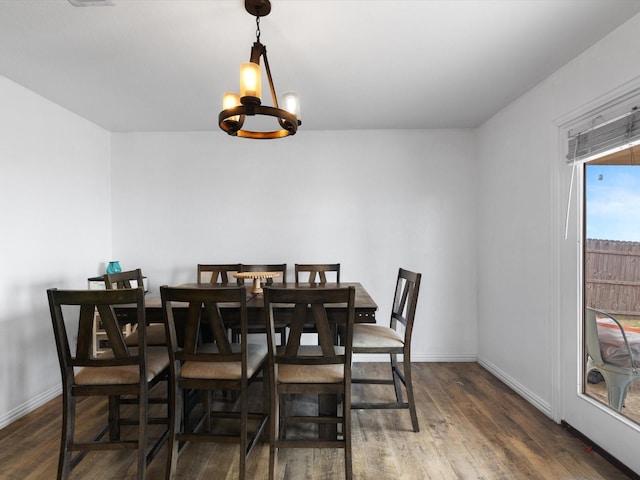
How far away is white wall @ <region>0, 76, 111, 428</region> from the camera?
2.59 metres

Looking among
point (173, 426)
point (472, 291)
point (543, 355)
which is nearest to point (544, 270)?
point (543, 355)

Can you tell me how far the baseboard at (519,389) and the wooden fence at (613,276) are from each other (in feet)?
2.84

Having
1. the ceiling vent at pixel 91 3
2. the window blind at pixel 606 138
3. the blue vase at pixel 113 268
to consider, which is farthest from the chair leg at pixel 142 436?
the window blind at pixel 606 138

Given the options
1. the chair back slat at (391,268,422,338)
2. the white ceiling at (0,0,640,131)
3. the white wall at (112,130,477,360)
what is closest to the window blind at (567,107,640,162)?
the white ceiling at (0,0,640,131)

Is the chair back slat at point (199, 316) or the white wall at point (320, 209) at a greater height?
the white wall at point (320, 209)

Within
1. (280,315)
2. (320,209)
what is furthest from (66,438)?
(320,209)

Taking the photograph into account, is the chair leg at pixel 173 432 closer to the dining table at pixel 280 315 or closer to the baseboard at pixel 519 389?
the dining table at pixel 280 315

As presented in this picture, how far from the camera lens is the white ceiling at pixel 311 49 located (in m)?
1.85

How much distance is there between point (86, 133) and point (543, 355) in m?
4.38

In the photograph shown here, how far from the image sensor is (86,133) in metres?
3.48

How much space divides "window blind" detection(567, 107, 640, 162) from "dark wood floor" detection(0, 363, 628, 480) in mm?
1752

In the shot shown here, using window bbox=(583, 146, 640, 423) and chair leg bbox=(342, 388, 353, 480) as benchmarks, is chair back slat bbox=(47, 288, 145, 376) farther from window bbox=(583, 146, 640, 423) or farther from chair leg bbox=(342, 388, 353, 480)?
window bbox=(583, 146, 640, 423)

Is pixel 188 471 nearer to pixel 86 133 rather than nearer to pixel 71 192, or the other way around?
pixel 71 192

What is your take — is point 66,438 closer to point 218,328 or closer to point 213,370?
point 213,370
